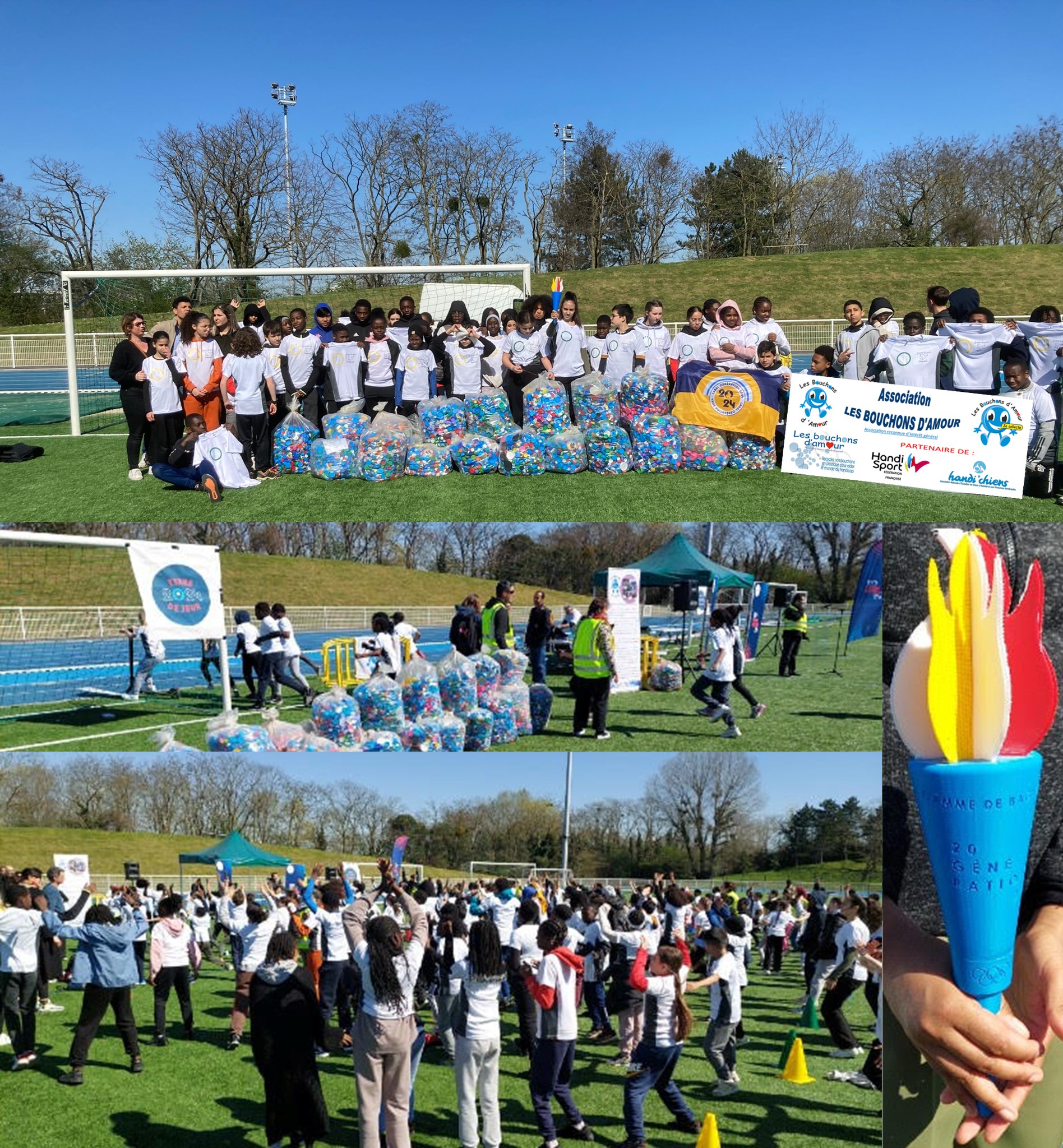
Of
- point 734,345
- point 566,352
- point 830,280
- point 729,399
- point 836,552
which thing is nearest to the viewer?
point 836,552

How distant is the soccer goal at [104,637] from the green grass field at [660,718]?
0.05ft

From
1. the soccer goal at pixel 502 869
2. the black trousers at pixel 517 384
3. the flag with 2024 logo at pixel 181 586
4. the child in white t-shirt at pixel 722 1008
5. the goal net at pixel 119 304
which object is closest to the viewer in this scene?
the child in white t-shirt at pixel 722 1008

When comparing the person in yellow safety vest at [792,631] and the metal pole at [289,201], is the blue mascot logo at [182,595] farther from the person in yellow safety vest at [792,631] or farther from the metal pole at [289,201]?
the metal pole at [289,201]

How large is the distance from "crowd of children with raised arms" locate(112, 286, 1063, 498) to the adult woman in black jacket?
0.01 m

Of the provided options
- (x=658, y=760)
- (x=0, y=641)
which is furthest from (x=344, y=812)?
(x=0, y=641)

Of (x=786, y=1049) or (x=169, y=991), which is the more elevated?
(x=786, y=1049)

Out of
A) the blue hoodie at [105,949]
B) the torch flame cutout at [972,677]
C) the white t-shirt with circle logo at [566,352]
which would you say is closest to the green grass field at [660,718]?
the torch flame cutout at [972,677]

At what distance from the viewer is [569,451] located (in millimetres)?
10461

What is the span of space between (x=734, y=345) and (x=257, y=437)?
4.75 m

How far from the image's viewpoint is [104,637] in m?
6.42

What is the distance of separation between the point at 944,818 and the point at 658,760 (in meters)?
2.79

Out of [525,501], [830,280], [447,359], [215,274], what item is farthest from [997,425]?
[830,280]

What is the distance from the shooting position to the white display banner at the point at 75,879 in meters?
5.47

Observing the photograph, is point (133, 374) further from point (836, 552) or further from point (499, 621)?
point (836, 552)
